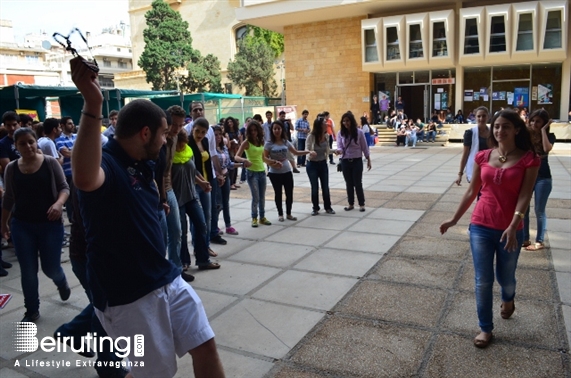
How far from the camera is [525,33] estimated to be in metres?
24.1

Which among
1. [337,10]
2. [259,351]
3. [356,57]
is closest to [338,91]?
[356,57]

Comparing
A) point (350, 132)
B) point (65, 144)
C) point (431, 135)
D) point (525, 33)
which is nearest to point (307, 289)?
point (350, 132)

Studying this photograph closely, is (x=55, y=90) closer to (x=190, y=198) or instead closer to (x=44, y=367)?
(x=190, y=198)

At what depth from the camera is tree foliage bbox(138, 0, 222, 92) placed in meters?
40.5

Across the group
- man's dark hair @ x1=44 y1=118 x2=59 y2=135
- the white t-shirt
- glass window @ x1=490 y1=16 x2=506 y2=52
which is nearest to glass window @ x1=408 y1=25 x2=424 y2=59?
glass window @ x1=490 y1=16 x2=506 y2=52

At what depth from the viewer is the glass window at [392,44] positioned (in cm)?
2645

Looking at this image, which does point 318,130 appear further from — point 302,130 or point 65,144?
→ point 302,130

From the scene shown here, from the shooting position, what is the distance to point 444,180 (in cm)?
1169

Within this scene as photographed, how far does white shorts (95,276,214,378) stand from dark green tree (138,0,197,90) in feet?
134

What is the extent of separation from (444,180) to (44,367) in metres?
10.2

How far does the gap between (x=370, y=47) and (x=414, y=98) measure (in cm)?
408

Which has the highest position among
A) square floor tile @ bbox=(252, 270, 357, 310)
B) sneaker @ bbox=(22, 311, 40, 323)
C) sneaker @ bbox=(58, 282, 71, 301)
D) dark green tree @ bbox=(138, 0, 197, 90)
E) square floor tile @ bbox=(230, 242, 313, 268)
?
dark green tree @ bbox=(138, 0, 197, 90)

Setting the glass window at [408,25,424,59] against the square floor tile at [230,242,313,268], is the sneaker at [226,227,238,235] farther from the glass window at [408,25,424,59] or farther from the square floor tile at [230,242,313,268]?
the glass window at [408,25,424,59]

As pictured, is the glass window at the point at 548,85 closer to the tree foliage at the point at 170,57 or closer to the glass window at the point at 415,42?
the glass window at the point at 415,42
